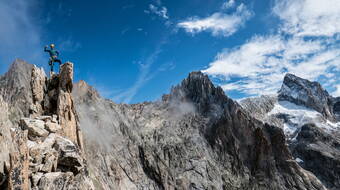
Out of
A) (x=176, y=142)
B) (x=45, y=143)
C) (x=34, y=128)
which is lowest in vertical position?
(x=45, y=143)

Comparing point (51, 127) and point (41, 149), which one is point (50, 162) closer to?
point (41, 149)

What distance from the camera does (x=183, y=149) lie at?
531 feet

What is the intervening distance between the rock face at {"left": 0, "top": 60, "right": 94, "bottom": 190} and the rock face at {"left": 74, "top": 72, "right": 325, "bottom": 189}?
92.4m

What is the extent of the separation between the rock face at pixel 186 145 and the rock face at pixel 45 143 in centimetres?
9240

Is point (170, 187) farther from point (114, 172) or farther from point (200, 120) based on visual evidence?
point (200, 120)

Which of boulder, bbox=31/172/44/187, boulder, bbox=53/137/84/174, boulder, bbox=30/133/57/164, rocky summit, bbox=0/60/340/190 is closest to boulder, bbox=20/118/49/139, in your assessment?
boulder, bbox=30/133/57/164

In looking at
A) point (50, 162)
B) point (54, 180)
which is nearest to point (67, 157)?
point (50, 162)

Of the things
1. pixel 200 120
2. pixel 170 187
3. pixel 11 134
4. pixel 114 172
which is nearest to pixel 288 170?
pixel 200 120

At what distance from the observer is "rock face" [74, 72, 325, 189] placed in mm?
138625

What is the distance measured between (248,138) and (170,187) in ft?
209

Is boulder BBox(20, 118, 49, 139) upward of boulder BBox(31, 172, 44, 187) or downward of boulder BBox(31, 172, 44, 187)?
upward

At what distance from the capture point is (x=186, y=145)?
166 m

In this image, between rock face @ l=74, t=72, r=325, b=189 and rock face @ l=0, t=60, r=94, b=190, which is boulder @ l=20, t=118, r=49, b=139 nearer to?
rock face @ l=0, t=60, r=94, b=190

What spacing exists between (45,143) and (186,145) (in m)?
146
